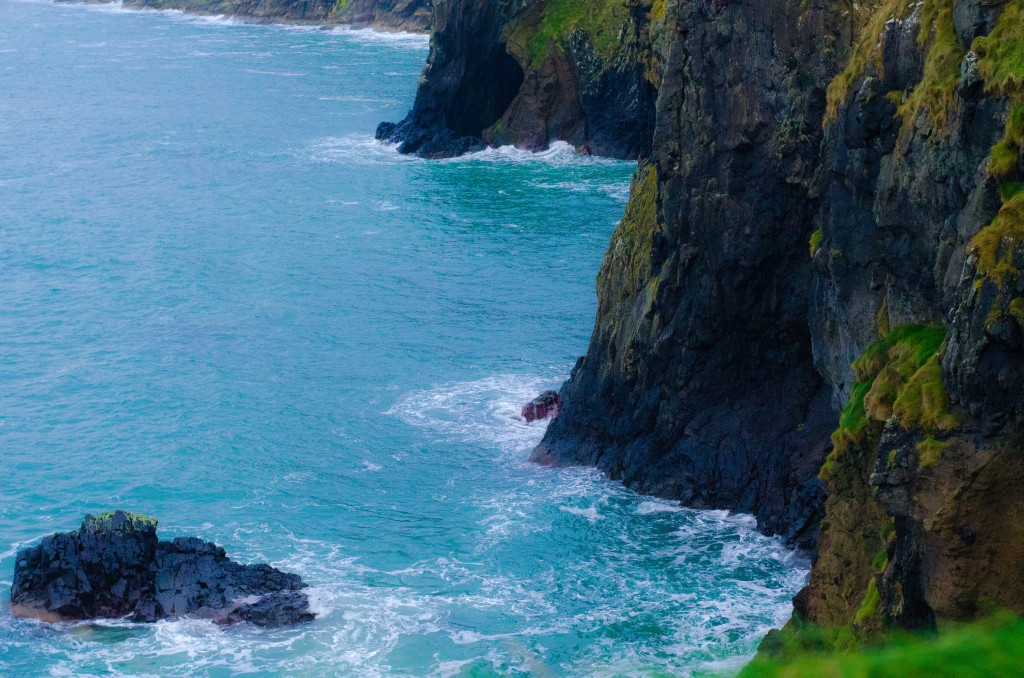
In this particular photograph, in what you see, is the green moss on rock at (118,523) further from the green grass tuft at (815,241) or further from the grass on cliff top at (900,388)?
the green grass tuft at (815,241)

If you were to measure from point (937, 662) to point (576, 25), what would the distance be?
79105 millimetres

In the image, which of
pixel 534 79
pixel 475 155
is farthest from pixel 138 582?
pixel 534 79

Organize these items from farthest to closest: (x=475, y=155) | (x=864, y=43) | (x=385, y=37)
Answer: (x=385, y=37) → (x=475, y=155) → (x=864, y=43)

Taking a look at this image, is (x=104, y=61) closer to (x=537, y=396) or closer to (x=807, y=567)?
(x=537, y=396)

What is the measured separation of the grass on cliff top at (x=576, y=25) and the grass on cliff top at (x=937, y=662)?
247 feet

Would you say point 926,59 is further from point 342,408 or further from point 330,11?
point 330,11

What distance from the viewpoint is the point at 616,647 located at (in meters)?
27.8

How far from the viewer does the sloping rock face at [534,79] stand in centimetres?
A: 7850

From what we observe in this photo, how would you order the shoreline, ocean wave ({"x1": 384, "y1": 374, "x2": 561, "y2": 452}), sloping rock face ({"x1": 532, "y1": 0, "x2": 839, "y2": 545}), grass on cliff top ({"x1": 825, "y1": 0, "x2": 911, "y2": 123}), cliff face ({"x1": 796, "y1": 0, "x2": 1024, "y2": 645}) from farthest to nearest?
the shoreline, ocean wave ({"x1": 384, "y1": 374, "x2": 561, "y2": 452}), sloping rock face ({"x1": 532, "y1": 0, "x2": 839, "y2": 545}), grass on cliff top ({"x1": 825, "y1": 0, "x2": 911, "y2": 123}), cliff face ({"x1": 796, "y1": 0, "x2": 1024, "y2": 645})

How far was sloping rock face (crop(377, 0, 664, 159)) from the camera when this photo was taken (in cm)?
7850

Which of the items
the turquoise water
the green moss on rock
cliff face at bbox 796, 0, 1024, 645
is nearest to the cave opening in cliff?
the turquoise water

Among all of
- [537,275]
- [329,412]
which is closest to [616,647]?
[329,412]

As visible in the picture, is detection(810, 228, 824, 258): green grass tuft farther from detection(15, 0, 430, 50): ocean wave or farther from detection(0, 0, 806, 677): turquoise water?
detection(15, 0, 430, 50): ocean wave

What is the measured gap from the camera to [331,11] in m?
160
